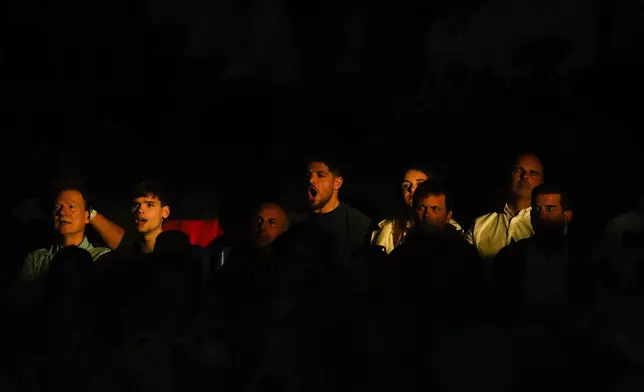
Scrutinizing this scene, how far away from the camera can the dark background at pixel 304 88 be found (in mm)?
6871

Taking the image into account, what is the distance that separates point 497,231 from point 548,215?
53 cm

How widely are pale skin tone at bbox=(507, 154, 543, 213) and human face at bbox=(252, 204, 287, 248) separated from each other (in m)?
1.41

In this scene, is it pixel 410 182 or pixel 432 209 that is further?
pixel 410 182

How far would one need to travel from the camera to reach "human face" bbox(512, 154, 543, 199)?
542cm

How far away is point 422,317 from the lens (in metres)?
4.45

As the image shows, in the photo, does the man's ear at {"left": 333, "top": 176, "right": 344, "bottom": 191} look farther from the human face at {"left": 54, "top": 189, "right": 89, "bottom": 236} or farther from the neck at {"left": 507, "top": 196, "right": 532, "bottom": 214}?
the human face at {"left": 54, "top": 189, "right": 89, "bottom": 236}

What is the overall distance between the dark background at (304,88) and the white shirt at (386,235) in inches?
44.8

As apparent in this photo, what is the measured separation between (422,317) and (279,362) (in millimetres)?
702

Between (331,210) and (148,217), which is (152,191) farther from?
(331,210)

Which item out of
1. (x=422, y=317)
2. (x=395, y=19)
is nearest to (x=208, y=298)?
(x=422, y=317)

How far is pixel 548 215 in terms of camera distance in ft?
16.0

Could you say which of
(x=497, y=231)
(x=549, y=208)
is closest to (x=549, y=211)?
(x=549, y=208)

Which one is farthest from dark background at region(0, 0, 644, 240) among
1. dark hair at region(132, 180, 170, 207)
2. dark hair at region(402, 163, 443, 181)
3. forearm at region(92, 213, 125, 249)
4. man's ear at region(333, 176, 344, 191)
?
dark hair at region(132, 180, 170, 207)

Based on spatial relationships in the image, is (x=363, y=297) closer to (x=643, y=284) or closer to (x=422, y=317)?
(x=422, y=317)
